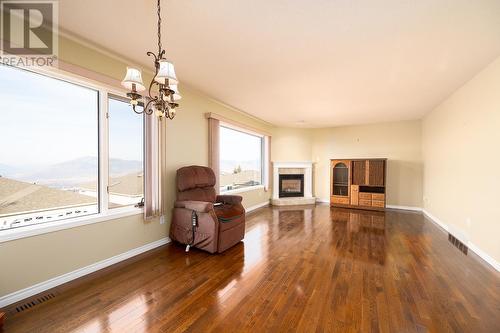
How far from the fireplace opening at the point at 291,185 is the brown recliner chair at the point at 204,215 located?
3.48m

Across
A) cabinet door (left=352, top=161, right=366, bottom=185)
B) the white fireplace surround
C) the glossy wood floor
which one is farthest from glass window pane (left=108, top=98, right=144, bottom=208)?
cabinet door (left=352, top=161, right=366, bottom=185)

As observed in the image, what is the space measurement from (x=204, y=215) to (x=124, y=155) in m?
1.37

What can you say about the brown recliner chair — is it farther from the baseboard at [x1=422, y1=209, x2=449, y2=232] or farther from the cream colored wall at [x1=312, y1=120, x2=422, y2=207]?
the cream colored wall at [x1=312, y1=120, x2=422, y2=207]

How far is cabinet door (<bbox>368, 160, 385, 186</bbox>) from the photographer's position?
572cm

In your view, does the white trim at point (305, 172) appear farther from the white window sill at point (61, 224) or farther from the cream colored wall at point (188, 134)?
the white window sill at point (61, 224)

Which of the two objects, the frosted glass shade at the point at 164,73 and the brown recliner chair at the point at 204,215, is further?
the brown recliner chair at the point at 204,215

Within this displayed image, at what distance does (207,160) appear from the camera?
4.04 meters

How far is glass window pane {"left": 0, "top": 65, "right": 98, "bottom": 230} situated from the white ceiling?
71 cm

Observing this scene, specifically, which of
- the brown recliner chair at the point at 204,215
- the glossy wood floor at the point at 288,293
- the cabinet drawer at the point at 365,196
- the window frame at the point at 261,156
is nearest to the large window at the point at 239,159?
the window frame at the point at 261,156

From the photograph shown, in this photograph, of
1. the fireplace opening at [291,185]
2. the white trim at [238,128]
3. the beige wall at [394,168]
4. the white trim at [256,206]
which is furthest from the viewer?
the fireplace opening at [291,185]

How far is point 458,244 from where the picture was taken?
10.7 feet

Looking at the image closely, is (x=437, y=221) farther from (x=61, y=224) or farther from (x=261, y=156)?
(x=61, y=224)

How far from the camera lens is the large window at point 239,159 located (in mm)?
4905

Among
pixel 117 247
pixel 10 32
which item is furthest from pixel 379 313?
pixel 10 32
